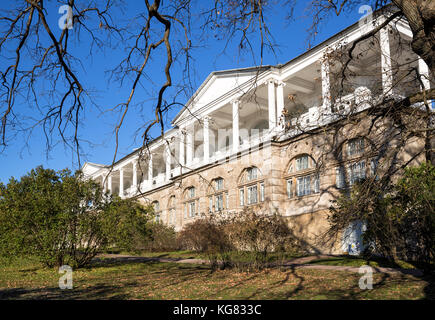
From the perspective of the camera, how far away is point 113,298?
10.3 meters

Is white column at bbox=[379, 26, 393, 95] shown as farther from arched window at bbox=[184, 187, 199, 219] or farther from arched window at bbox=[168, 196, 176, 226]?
arched window at bbox=[168, 196, 176, 226]

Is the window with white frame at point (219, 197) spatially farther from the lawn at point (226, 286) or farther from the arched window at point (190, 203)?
the lawn at point (226, 286)

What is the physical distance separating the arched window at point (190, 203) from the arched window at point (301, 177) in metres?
9.85

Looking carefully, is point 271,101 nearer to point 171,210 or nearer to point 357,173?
point 357,173

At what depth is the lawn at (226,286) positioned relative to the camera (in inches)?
390

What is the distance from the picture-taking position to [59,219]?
16.8m

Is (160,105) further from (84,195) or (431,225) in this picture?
(84,195)

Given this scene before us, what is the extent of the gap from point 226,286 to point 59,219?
860 centimetres

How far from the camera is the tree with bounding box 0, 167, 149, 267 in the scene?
16.3 metres

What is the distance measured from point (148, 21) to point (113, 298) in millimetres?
7178

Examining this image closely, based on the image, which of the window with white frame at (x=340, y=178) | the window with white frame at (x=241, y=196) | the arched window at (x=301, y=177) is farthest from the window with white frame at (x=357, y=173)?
the window with white frame at (x=241, y=196)
